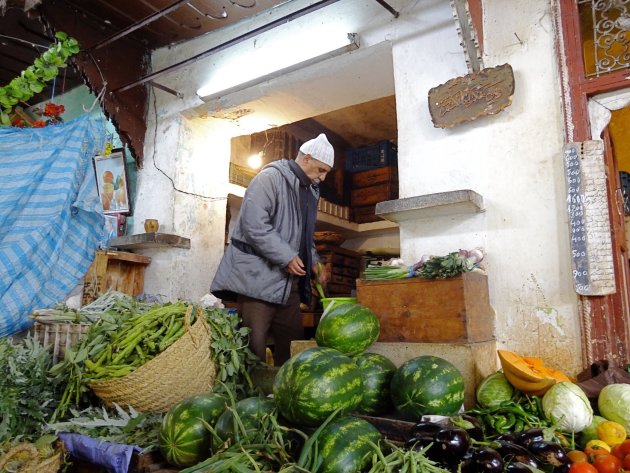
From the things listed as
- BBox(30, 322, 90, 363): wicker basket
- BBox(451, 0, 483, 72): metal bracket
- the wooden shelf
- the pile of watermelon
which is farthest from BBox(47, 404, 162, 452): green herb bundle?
BBox(451, 0, 483, 72): metal bracket

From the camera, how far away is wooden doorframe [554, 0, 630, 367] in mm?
2660

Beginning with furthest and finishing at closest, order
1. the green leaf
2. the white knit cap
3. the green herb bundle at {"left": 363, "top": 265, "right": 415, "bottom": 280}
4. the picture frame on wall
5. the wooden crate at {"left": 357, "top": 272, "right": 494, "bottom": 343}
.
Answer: the picture frame on wall
the green leaf
the white knit cap
the green herb bundle at {"left": 363, "top": 265, "right": 415, "bottom": 280}
the wooden crate at {"left": 357, "top": 272, "right": 494, "bottom": 343}

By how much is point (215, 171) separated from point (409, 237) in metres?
3.06

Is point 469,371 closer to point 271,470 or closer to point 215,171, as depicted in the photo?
point 271,470

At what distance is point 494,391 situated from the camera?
7.29ft

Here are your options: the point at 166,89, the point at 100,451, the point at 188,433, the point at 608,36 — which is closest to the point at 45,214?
the point at 166,89

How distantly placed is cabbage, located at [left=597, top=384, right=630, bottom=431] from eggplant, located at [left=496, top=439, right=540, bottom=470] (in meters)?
0.76

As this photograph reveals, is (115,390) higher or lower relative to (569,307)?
lower

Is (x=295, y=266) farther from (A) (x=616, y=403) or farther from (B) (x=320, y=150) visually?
(A) (x=616, y=403)

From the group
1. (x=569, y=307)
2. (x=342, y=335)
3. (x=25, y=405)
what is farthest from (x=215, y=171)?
(x=569, y=307)

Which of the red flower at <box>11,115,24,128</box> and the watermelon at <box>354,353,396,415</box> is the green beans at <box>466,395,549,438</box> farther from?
the red flower at <box>11,115,24,128</box>

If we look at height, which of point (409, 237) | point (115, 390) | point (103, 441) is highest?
point (409, 237)

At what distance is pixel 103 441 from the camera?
219cm

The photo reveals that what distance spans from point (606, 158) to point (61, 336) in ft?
13.2
